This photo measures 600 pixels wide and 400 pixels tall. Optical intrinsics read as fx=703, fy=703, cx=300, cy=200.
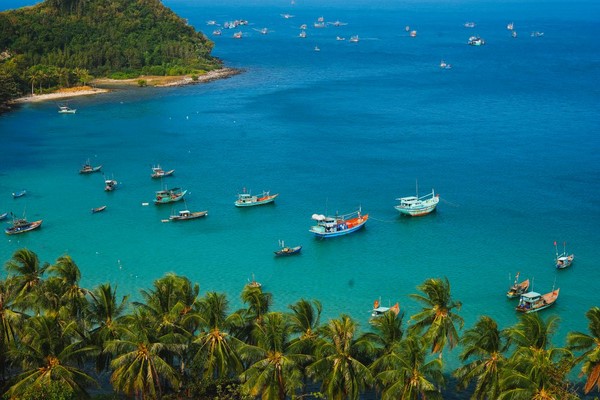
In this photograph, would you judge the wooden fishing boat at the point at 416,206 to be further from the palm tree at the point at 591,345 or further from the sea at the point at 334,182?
the palm tree at the point at 591,345

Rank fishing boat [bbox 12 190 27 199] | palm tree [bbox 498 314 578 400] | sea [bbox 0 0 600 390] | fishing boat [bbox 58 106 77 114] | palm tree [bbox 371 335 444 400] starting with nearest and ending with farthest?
palm tree [bbox 498 314 578 400] → palm tree [bbox 371 335 444 400] → sea [bbox 0 0 600 390] → fishing boat [bbox 12 190 27 199] → fishing boat [bbox 58 106 77 114]

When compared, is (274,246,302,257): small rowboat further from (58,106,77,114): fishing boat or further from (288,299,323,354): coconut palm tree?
(58,106,77,114): fishing boat

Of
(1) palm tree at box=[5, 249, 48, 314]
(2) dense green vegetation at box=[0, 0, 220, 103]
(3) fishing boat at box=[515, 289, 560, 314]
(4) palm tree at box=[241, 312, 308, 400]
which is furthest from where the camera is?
(2) dense green vegetation at box=[0, 0, 220, 103]

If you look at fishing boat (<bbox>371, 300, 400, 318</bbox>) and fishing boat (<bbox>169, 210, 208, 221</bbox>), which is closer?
fishing boat (<bbox>371, 300, 400, 318</bbox>)

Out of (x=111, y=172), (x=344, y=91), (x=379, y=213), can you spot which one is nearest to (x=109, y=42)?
(x=344, y=91)

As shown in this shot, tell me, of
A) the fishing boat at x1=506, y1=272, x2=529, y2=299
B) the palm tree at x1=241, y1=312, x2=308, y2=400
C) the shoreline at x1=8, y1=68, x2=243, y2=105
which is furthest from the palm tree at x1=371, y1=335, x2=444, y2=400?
the shoreline at x1=8, y1=68, x2=243, y2=105

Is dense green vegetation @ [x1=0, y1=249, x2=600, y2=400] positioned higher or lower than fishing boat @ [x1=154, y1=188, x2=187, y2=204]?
higher

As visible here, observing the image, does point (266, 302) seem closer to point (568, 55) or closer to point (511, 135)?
point (511, 135)
